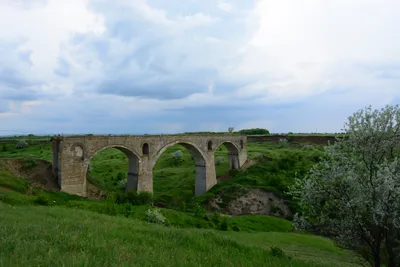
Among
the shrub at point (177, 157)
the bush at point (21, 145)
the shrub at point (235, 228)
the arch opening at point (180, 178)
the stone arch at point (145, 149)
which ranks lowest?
the shrub at point (235, 228)

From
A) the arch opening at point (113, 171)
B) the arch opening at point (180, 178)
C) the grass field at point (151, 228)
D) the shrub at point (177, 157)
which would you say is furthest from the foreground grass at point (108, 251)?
the shrub at point (177, 157)

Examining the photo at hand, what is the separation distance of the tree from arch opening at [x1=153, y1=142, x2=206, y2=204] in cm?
2773

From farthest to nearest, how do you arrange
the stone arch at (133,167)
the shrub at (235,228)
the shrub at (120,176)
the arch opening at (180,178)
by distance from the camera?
1. the shrub at (120,176)
2. the arch opening at (180,178)
3. the stone arch at (133,167)
4. the shrub at (235,228)

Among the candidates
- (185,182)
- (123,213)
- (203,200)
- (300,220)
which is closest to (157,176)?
→ (185,182)

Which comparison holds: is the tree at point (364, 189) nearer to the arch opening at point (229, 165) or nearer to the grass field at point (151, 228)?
the grass field at point (151, 228)

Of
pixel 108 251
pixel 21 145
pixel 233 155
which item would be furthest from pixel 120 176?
pixel 108 251

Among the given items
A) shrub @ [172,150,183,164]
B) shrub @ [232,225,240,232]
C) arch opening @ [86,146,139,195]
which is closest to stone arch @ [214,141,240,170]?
shrub @ [172,150,183,164]

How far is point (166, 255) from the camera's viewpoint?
28.5 ft

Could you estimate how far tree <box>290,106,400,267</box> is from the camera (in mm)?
12727

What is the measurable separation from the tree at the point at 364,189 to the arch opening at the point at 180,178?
91.0 ft

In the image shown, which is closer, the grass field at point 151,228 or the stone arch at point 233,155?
the grass field at point 151,228

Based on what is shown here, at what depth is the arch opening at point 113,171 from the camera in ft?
126

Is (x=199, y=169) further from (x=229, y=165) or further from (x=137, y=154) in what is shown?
(x=137, y=154)

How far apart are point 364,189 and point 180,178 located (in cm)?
4106
